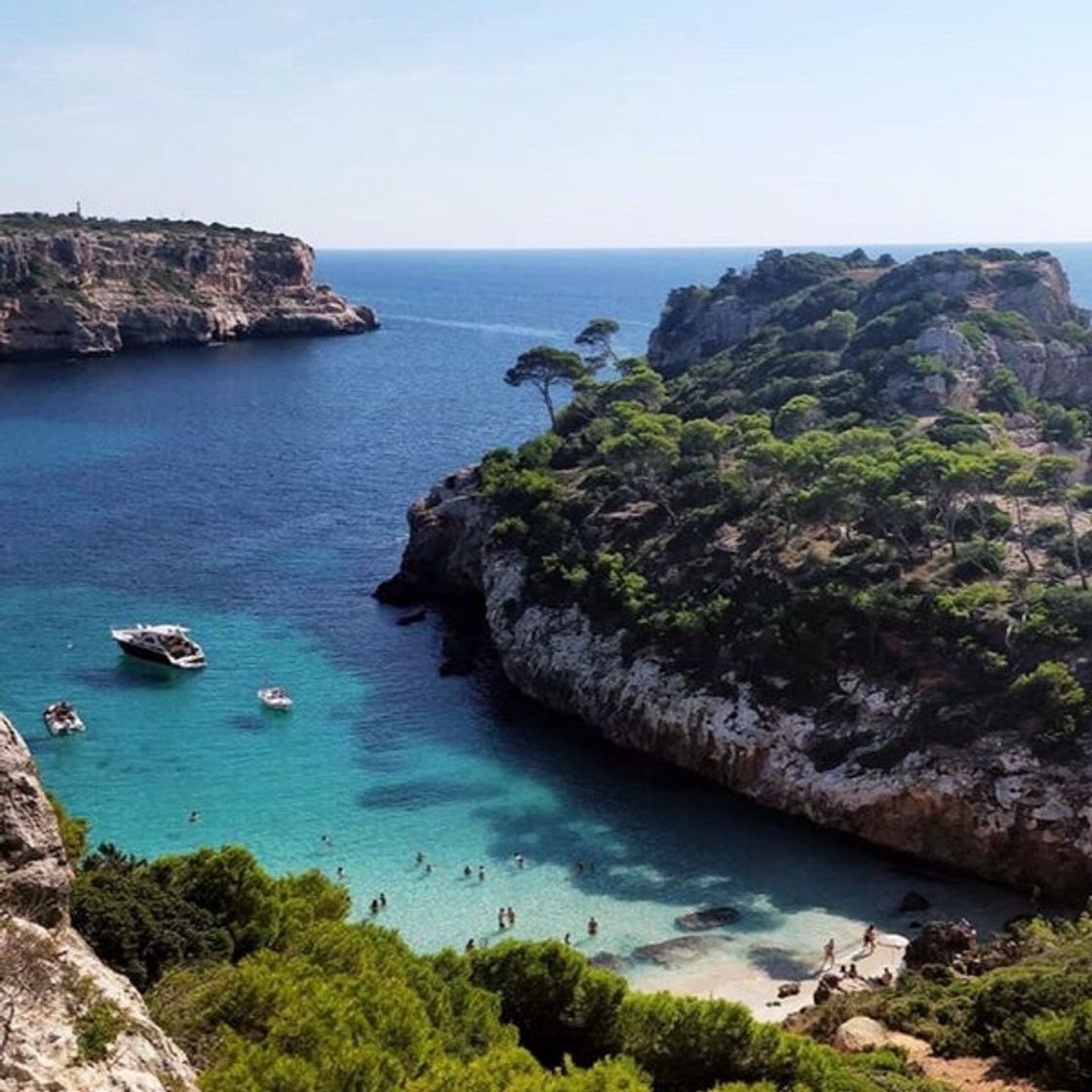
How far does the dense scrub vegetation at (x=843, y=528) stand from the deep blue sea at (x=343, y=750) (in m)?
6.06

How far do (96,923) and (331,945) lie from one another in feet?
13.0

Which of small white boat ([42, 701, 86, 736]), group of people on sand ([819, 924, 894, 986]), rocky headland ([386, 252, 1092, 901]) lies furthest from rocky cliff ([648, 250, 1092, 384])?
small white boat ([42, 701, 86, 736])

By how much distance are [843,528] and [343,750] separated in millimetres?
22585

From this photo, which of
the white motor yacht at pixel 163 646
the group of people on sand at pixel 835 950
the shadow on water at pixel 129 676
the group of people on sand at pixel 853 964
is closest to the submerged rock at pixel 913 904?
the group of people on sand at pixel 853 964

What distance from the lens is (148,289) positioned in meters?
157

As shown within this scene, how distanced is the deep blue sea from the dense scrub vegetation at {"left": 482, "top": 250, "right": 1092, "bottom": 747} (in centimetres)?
606

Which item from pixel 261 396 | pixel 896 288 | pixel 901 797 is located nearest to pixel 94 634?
pixel 901 797

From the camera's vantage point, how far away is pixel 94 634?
56.0 meters

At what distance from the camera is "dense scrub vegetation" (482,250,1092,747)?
4184cm

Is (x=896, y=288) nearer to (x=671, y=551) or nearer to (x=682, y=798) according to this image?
(x=671, y=551)

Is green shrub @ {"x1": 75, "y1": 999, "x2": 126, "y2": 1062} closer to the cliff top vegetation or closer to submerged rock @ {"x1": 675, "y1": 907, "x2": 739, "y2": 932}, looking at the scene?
submerged rock @ {"x1": 675, "y1": 907, "x2": 739, "y2": 932}

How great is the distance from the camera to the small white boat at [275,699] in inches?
1916

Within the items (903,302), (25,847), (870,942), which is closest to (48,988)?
(25,847)

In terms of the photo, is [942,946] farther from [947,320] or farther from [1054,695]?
[947,320]
